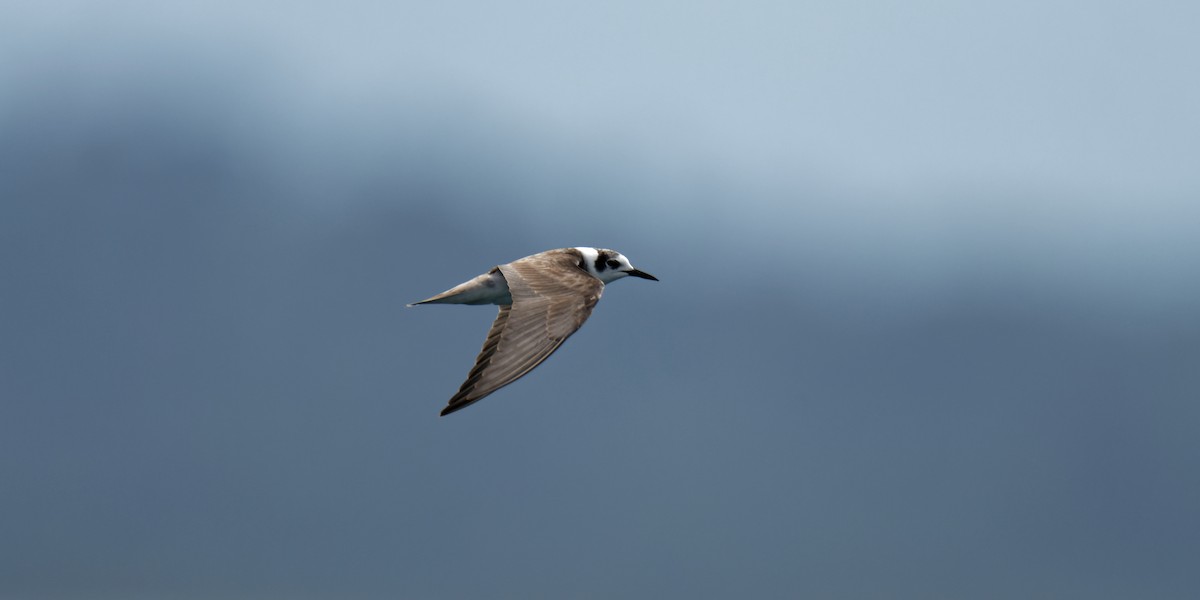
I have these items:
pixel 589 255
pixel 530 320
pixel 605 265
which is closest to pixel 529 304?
pixel 530 320

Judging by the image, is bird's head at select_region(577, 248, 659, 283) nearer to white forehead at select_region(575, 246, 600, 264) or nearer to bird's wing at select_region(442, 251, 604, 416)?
white forehead at select_region(575, 246, 600, 264)

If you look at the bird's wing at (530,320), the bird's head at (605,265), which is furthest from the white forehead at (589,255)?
the bird's wing at (530,320)

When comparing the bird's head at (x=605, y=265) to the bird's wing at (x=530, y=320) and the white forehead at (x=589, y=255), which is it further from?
the bird's wing at (x=530, y=320)

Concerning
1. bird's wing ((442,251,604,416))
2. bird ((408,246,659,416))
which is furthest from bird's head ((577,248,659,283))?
bird's wing ((442,251,604,416))

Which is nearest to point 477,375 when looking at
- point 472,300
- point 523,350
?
point 523,350

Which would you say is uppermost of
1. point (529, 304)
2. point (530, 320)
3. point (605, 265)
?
point (605, 265)

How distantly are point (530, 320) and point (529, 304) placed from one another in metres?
0.67

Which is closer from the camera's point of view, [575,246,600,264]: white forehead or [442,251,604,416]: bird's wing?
[442,251,604,416]: bird's wing

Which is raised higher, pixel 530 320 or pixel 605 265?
pixel 605 265

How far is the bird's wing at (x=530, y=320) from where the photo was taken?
1545 cm

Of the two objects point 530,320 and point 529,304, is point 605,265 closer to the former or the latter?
point 529,304

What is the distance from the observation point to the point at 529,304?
18.1m

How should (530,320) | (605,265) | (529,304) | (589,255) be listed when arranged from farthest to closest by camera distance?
(605,265) < (589,255) < (529,304) < (530,320)

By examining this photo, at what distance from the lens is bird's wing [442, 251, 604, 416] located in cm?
1545
